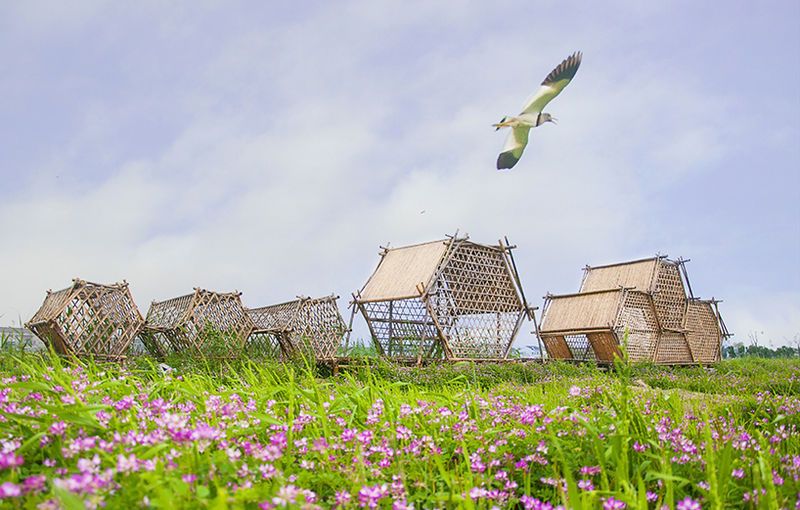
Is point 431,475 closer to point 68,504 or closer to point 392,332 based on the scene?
point 68,504

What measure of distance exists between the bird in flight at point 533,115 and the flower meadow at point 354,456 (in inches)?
191

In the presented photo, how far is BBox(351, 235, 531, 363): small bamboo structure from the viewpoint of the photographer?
36.1 ft

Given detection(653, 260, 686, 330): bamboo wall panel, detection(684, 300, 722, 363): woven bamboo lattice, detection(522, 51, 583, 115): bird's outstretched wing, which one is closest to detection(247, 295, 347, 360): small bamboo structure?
detection(522, 51, 583, 115): bird's outstretched wing

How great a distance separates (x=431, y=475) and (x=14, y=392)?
1959mm

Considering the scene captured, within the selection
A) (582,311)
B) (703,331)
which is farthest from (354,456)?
(703,331)

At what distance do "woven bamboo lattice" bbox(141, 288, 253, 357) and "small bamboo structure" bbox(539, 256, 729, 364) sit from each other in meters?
7.16

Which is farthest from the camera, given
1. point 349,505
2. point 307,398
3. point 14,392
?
point 307,398

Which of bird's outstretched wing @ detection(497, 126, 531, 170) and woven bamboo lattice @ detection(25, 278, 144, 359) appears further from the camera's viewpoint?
woven bamboo lattice @ detection(25, 278, 144, 359)

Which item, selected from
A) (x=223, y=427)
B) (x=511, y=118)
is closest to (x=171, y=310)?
(x=511, y=118)

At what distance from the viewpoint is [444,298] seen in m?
11.3

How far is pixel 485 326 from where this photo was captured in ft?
38.7

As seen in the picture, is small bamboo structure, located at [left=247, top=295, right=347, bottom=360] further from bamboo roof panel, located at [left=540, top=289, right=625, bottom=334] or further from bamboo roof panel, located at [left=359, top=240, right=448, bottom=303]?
bamboo roof panel, located at [left=540, top=289, right=625, bottom=334]

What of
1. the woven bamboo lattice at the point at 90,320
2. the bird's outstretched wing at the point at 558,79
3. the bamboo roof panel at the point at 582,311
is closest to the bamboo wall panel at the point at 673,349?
the bamboo roof panel at the point at 582,311

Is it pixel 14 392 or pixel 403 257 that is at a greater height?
pixel 403 257
